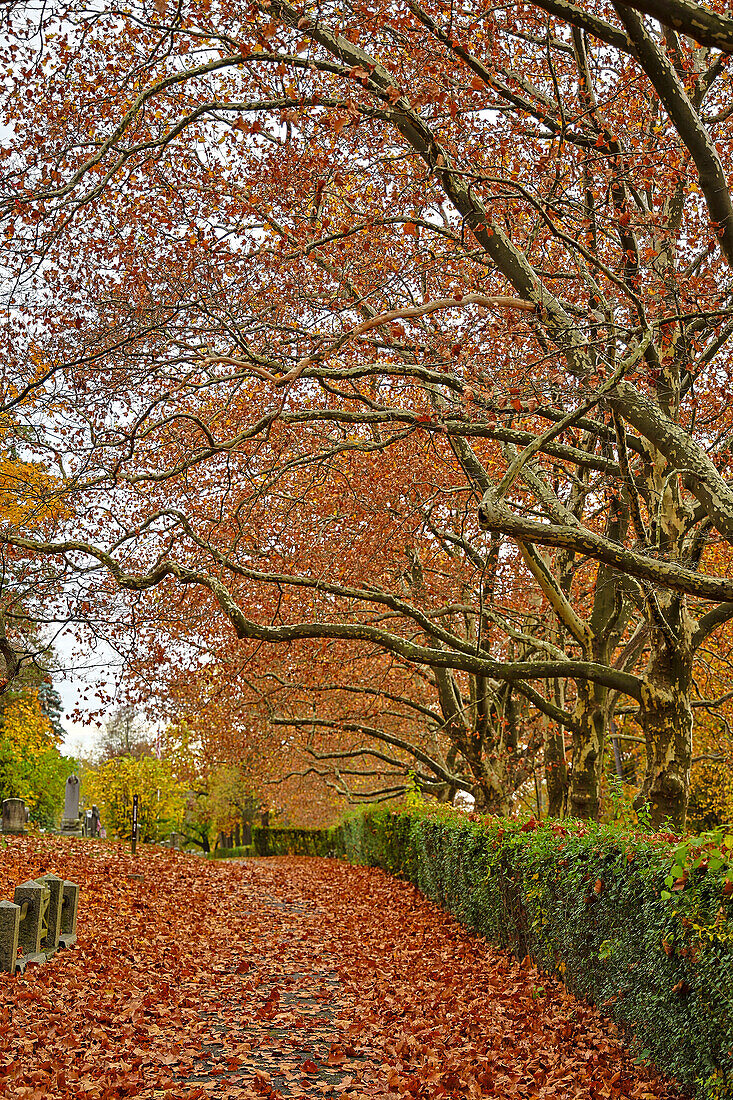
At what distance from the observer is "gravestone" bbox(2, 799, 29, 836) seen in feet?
66.2

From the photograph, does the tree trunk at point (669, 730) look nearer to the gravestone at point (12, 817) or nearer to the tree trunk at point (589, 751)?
the tree trunk at point (589, 751)

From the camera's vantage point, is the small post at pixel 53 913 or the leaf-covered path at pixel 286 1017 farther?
the small post at pixel 53 913

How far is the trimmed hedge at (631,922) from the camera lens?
4.87 meters

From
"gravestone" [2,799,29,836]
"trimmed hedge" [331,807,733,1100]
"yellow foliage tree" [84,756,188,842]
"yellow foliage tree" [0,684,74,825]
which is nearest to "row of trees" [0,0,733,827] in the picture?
"trimmed hedge" [331,807,733,1100]

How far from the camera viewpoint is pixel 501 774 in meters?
17.2

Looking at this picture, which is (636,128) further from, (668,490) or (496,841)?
(496,841)

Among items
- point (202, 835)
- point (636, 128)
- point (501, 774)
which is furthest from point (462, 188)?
point (202, 835)

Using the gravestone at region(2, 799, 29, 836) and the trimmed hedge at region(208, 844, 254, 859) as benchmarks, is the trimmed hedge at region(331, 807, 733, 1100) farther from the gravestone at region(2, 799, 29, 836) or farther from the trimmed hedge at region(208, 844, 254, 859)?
the trimmed hedge at region(208, 844, 254, 859)

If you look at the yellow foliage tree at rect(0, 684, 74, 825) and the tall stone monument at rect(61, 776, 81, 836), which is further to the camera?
the yellow foliage tree at rect(0, 684, 74, 825)

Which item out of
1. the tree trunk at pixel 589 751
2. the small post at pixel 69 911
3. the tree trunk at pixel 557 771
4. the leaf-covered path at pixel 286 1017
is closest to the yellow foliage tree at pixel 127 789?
the tree trunk at pixel 557 771

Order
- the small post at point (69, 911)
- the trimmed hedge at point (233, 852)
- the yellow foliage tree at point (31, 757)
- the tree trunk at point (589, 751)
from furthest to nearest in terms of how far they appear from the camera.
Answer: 1. the trimmed hedge at point (233, 852)
2. the yellow foliage tree at point (31, 757)
3. the tree trunk at point (589, 751)
4. the small post at point (69, 911)

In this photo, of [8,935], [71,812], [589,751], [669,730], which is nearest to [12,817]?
[71,812]

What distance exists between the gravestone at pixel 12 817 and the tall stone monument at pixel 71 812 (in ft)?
13.7

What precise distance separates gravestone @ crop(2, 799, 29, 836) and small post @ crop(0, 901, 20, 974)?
13796 mm
